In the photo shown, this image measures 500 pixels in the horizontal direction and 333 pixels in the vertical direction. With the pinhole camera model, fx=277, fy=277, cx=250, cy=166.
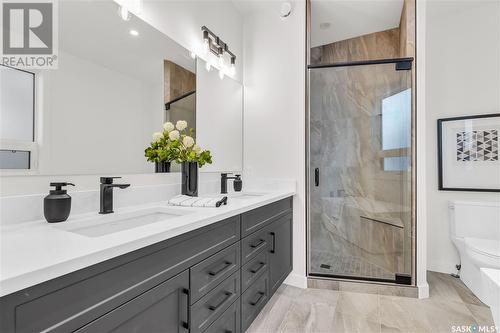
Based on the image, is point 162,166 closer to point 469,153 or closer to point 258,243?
point 258,243

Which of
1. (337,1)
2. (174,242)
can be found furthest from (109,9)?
(337,1)

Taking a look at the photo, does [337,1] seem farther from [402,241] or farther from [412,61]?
[402,241]

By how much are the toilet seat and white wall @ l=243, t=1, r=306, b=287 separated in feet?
4.53

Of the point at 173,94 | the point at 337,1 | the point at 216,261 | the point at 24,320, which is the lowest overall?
the point at 216,261

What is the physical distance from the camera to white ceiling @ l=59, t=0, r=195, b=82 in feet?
4.21

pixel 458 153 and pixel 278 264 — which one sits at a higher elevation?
pixel 458 153

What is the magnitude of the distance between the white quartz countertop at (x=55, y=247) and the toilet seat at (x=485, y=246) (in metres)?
2.28

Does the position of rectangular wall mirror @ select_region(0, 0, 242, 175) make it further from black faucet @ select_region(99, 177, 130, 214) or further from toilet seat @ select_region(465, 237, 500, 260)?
toilet seat @ select_region(465, 237, 500, 260)

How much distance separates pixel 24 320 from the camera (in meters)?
0.60

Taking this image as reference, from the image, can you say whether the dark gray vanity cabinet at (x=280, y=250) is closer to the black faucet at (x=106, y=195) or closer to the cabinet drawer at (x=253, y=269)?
the cabinet drawer at (x=253, y=269)

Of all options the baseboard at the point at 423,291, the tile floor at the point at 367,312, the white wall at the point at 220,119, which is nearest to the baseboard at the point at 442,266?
the tile floor at the point at 367,312

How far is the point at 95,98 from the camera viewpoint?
4.53ft

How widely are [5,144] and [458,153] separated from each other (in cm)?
347

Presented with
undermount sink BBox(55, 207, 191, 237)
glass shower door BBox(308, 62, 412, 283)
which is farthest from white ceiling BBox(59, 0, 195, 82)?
glass shower door BBox(308, 62, 412, 283)
